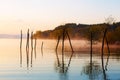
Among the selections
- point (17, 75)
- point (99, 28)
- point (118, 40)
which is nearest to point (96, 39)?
point (99, 28)

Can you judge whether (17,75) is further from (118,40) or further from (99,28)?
(99,28)

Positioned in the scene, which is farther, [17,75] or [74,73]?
[74,73]

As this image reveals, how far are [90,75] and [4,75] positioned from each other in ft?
25.0

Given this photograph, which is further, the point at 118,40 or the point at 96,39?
the point at 96,39

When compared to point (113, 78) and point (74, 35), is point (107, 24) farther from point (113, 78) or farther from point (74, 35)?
point (113, 78)

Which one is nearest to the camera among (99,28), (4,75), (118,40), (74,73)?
(4,75)

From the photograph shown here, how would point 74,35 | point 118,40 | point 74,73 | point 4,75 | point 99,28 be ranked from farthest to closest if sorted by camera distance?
point 74,35 < point 99,28 < point 118,40 < point 74,73 < point 4,75

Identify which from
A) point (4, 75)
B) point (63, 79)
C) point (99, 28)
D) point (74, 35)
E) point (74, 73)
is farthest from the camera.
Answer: point (74, 35)

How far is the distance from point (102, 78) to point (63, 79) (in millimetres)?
3505

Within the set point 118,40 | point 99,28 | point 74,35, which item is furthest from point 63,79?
point 74,35

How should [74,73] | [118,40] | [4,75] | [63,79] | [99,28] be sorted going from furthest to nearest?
1. [99,28]
2. [118,40]
3. [74,73]
4. [4,75]
5. [63,79]

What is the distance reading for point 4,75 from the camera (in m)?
34.8

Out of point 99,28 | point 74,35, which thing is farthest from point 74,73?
point 74,35

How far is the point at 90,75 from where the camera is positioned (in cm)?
3566
